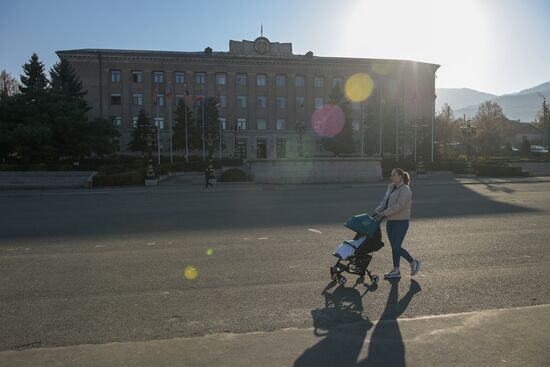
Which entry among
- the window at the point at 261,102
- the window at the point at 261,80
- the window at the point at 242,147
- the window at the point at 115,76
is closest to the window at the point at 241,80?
the window at the point at 261,80

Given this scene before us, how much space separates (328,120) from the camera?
73.2 meters

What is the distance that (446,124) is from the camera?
95.2 meters

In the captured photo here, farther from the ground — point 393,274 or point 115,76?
point 115,76

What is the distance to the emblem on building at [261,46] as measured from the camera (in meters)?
78.8

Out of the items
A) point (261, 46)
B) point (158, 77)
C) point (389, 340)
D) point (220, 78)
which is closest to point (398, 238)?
point (389, 340)

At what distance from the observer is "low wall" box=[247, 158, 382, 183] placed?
35.7m

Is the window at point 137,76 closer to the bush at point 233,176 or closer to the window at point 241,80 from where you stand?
the window at point 241,80

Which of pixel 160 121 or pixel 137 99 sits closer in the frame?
pixel 160 121

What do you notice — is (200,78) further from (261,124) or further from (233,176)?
(233,176)

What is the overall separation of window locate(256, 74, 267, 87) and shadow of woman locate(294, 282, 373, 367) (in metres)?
75.2

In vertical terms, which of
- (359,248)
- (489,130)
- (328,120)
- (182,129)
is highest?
(328,120)

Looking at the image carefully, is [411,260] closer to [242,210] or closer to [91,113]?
[242,210]

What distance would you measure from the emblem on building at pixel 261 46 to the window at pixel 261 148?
45.6 feet

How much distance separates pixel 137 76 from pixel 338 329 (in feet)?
252
